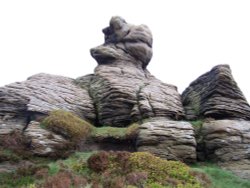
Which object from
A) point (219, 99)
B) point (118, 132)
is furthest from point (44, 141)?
point (219, 99)

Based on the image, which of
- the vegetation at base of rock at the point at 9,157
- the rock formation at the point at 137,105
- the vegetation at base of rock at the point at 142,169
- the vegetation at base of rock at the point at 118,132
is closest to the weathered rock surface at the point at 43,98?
the rock formation at the point at 137,105

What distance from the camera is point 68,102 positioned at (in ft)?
107

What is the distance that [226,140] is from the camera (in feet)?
91.7

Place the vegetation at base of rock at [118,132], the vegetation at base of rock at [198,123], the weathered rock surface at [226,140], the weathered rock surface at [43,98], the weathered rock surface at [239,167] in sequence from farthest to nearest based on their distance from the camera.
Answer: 1. the vegetation at base of rock at [198,123]
2. the weathered rock surface at [43,98]
3. the vegetation at base of rock at [118,132]
4. the weathered rock surface at [226,140]
5. the weathered rock surface at [239,167]

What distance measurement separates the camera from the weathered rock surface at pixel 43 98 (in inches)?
1176

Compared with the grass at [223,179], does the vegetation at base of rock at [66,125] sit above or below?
above

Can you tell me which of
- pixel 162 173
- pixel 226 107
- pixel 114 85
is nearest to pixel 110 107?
pixel 114 85

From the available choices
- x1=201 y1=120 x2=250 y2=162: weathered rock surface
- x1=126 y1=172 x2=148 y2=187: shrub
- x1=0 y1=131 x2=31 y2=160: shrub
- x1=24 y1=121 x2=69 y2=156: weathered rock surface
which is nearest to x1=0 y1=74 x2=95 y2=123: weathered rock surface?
x1=24 y1=121 x2=69 y2=156: weathered rock surface

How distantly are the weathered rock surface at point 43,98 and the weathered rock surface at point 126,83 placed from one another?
46.0 inches

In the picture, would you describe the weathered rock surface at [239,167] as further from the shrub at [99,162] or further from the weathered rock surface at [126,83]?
the shrub at [99,162]

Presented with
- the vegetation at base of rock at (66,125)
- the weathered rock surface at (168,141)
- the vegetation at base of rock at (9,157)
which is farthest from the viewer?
the vegetation at base of rock at (66,125)

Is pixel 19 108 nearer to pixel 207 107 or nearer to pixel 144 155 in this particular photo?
pixel 144 155

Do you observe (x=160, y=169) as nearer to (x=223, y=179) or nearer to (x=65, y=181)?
(x=223, y=179)

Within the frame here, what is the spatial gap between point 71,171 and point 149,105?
35.8 ft
